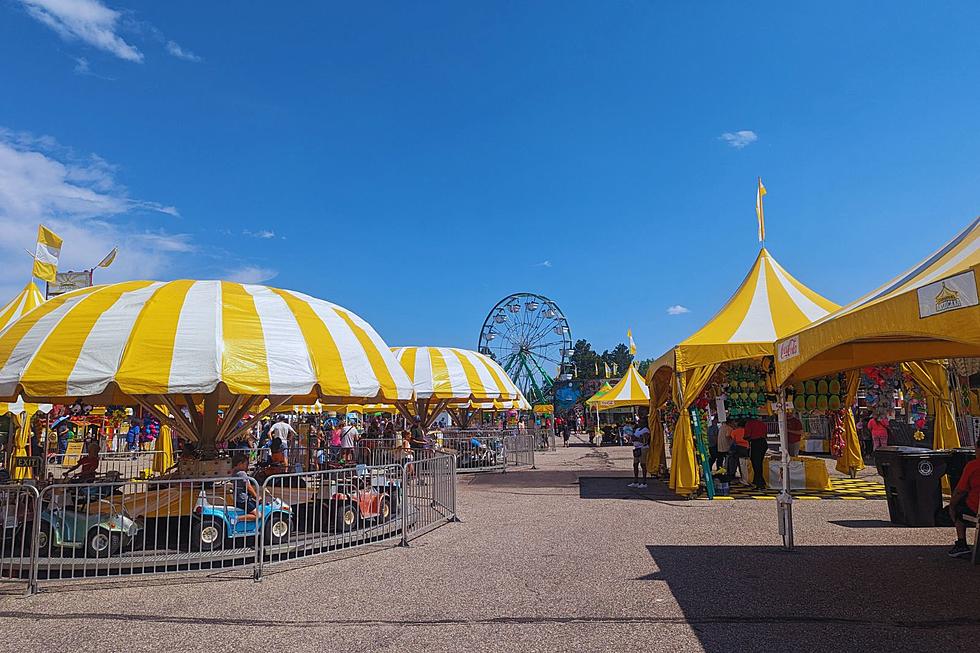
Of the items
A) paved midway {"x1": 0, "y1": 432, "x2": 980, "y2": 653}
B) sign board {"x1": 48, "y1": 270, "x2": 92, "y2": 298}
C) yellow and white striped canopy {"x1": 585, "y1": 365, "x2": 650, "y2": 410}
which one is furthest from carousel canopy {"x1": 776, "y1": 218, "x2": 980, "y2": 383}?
sign board {"x1": 48, "y1": 270, "x2": 92, "y2": 298}

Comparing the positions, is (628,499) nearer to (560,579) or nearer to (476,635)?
(560,579)

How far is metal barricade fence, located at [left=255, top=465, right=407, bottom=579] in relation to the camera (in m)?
7.17

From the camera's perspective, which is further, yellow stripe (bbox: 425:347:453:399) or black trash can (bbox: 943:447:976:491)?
yellow stripe (bbox: 425:347:453:399)

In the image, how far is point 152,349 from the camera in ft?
22.1

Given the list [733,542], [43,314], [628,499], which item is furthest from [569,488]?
[43,314]

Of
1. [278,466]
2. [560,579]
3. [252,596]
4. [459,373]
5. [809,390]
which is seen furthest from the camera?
[459,373]

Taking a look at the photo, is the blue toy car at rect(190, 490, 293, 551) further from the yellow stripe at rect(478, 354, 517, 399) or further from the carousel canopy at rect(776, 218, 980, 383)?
the yellow stripe at rect(478, 354, 517, 399)

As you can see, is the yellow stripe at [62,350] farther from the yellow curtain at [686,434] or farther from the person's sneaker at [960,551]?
the yellow curtain at [686,434]

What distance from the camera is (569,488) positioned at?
14516 mm

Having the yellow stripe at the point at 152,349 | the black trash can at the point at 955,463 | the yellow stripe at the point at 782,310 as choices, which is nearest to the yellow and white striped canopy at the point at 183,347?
the yellow stripe at the point at 152,349

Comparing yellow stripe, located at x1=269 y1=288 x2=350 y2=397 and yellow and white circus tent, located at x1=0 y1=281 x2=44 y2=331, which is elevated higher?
yellow and white circus tent, located at x1=0 y1=281 x2=44 y2=331

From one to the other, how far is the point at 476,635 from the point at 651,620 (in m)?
1.37

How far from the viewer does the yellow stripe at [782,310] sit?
12.1 metres

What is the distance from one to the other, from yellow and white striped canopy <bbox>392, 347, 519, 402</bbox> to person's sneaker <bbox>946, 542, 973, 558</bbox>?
1386 centimetres
